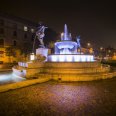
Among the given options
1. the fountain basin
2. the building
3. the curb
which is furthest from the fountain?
the building

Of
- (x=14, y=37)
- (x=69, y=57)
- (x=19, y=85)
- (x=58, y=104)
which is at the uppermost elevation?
(x=14, y=37)

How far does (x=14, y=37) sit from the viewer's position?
42281 millimetres

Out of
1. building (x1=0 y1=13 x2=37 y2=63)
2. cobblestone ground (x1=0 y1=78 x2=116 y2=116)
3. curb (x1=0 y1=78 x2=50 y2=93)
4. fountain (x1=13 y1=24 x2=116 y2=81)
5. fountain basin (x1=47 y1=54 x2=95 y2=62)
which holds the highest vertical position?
building (x1=0 y1=13 x2=37 y2=63)

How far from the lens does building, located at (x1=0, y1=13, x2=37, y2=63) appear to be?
39188mm

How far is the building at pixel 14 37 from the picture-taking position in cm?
3919

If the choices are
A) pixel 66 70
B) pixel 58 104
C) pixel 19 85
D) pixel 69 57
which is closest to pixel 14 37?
pixel 69 57

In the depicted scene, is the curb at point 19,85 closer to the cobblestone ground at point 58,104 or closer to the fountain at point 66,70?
the cobblestone ground at point 58,104

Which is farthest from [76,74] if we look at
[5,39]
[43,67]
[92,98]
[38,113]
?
[5,39]

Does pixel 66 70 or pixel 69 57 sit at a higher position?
pixel 69 57

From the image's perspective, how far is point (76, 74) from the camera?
12.1 m

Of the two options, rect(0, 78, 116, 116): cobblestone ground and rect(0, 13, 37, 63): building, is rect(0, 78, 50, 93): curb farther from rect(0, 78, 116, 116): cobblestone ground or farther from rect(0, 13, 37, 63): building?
rect(0, 13, 37, 63): building

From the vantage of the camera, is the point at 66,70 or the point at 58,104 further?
the point at 66,70

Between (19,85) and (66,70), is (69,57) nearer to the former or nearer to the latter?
(66,70)

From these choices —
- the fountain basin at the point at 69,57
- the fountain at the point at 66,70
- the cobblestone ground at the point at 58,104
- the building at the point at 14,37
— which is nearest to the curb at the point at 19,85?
the cobblestone ground at the point at 58,104
